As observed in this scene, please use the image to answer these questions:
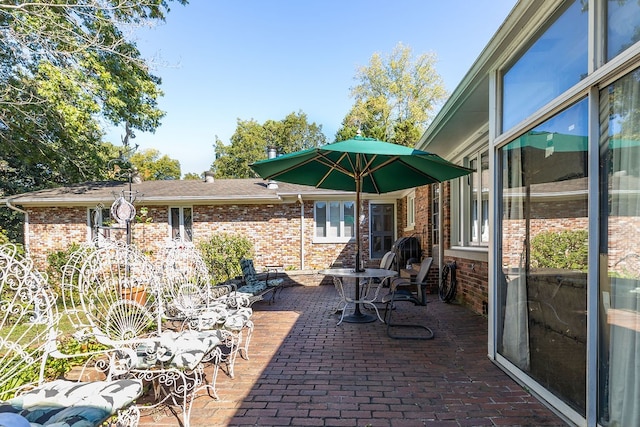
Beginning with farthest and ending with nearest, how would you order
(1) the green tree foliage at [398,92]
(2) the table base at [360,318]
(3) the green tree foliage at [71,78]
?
(1) the green tree foliage at [398,92]
(3) the green tree foliage at [71,78]
(2) the table base at [360,318]

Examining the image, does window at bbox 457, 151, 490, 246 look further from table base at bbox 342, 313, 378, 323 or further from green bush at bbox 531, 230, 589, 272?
green bush at bbox 531, 230, 589, 272

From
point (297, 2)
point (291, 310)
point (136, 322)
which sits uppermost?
point (297, 2)

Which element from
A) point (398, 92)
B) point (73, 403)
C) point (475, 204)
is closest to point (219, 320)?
point (73, 403)

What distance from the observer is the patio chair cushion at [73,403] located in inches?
68.3

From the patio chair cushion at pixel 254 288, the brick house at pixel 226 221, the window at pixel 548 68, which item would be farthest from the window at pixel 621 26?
the brick house at pixel 226 221

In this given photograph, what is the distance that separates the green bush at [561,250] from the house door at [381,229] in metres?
8.75

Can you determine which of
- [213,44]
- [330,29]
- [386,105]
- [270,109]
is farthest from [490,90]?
[270,109]

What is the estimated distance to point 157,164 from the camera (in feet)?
115

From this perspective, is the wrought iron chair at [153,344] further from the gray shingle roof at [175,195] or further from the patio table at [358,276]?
the gray shingle roof at [175,195]

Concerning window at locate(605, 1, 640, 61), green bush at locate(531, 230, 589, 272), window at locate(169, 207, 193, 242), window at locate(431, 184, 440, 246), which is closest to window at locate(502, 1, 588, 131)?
window at locate(605, 1, 640, 61)

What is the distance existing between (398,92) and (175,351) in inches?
1044

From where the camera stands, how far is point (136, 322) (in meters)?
3.44

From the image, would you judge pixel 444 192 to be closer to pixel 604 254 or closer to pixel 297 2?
pixel 604 254

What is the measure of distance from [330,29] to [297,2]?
13.9 ft
